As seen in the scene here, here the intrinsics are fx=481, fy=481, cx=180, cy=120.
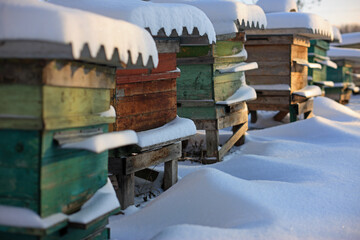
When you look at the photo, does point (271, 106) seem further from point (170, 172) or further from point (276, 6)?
point (170, 172)

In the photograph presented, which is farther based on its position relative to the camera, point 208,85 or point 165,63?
point 208,85

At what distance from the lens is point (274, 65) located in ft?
32.2

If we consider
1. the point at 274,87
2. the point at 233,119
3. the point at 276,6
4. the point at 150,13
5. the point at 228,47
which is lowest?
the point at 233,119

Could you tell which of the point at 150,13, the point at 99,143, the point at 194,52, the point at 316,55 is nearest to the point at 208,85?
the point at 194,52

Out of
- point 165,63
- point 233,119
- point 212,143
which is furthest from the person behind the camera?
point 233,119

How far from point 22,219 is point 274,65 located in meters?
7.76

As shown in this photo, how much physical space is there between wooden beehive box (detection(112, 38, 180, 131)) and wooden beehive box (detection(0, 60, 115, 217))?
158cm

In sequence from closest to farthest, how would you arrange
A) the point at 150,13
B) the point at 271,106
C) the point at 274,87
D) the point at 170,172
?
the point at 150,13
the point at 170,172
the point at 274,87
the point at 271,106

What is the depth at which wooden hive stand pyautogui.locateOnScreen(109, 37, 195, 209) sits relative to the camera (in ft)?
15.5

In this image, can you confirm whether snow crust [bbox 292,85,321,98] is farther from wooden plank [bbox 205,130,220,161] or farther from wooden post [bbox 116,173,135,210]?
wooden post [bbox 116,173,135,210]

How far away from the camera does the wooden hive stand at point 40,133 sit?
2.73 m

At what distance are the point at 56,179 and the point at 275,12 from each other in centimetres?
833

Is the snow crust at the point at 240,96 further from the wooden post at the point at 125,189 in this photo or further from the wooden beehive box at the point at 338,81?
the wooden beehive box at the point at 338,81

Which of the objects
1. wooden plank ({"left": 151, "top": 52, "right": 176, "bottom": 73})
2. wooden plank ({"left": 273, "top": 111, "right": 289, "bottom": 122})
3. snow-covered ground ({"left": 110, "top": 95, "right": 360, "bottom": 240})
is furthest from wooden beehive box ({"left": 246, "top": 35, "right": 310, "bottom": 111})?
wooden plank ({"left": 151, "top": 52, "right": 176, "bottom": 73})
